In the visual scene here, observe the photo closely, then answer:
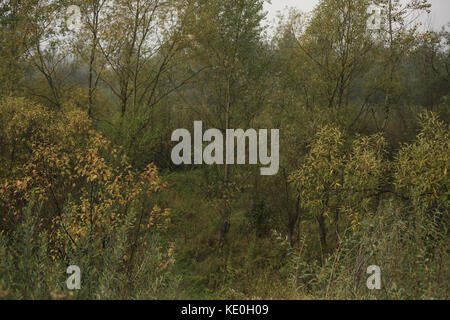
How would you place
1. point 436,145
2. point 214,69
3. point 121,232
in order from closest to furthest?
point 121,232
point 436,145
point 214,69

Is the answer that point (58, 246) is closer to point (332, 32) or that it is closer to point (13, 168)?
point (13, 168)

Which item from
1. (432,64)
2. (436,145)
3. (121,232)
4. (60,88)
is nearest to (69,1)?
(60,88)

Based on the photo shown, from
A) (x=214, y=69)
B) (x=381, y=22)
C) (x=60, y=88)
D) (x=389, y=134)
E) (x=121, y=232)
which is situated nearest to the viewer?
(x=121, y=232)

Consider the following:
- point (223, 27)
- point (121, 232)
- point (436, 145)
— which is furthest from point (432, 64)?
point (121, 232)

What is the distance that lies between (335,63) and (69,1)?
13.0 meters

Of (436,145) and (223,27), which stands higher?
(223,27)

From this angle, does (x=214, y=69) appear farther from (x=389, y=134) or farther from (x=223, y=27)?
(x=389, y=134)

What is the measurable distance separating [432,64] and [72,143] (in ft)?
79.2

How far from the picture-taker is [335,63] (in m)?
14.4

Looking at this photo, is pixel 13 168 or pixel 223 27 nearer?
pixel 13 168

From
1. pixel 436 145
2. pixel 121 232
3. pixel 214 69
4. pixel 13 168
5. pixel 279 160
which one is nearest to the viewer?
pixel 121 232

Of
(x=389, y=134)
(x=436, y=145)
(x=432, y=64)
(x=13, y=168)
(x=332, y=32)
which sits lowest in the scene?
(x=13, y=168)

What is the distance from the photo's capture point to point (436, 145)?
727cm

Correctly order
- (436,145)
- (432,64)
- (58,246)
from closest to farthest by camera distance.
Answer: (436,145), (58,246), (432,64)
